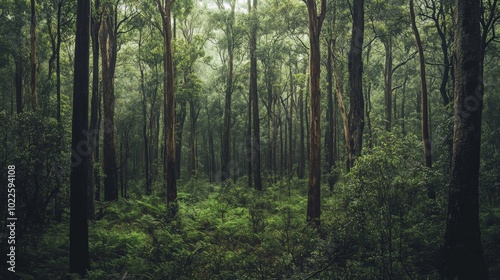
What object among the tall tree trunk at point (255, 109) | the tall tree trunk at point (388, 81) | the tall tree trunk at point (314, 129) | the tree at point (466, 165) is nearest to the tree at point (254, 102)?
the tall tree trunk at point (255, 109)

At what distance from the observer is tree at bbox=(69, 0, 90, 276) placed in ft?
19.8

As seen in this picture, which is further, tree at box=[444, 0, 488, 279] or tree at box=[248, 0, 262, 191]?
tree at box=[248, 0, 262, 191]

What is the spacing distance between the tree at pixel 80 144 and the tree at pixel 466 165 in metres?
6.97

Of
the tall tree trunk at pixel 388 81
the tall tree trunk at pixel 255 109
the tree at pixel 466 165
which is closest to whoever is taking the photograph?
the tree at pixel 466 165

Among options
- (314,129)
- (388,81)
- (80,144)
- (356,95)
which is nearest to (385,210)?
(314,129)

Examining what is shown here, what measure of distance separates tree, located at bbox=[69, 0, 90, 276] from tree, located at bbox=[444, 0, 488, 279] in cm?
697

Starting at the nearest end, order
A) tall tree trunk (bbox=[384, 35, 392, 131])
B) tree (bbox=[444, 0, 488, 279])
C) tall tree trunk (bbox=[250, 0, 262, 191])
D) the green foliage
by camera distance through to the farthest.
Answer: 1. tree (bbox=[444, 0, 488, 279])
2. the green foliage
3. tall tree trunk (bbox=[250, 0, 262, 191])
4. tall tree trunk (bbox=[384, 35, 392, 131])

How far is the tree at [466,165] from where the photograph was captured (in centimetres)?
529

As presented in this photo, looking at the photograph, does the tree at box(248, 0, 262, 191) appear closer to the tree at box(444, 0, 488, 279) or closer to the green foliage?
the green foliage

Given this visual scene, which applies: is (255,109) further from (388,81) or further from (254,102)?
(388,81)

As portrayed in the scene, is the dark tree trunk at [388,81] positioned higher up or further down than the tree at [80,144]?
higher up

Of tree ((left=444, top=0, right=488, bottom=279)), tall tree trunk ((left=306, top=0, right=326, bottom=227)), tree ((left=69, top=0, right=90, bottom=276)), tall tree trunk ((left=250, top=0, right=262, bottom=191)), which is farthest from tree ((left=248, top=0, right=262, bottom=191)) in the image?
tree ((left=444, top=0, right=488, bottom=279))

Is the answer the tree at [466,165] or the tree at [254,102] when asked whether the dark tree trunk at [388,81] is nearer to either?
the tree at [254,102]

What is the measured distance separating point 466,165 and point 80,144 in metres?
7.30
